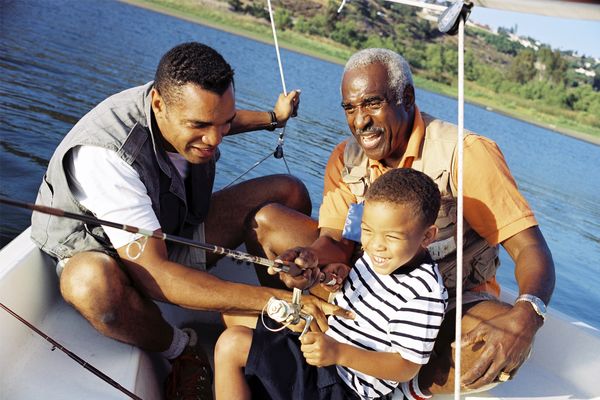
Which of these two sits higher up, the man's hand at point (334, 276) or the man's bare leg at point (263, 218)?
the man's hand at point (334, 276)

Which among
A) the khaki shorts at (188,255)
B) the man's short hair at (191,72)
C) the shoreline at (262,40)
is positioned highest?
the man's short hair at (191,72)

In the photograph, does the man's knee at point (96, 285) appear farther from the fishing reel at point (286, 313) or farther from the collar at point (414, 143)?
the collar at point (414, 143)

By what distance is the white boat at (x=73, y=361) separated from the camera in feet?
7.55

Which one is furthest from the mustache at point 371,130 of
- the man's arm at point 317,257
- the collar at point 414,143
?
the man's arm at point 317,257

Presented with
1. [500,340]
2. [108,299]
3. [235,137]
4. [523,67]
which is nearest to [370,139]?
[500,340]

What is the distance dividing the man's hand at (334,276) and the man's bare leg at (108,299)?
0.66 m

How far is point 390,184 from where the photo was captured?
2.25 metres

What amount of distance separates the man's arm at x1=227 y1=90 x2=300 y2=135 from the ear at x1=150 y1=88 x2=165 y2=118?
849 millimetres

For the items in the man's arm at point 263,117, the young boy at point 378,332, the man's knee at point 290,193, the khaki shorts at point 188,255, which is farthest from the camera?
the man's arm at point 263,117

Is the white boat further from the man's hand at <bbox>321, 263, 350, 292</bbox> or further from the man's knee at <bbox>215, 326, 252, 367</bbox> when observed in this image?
the man's hand at <bbox>321, 263, 350, 292</bbox>

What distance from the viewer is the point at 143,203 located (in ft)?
8.12

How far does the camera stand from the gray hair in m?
2.80

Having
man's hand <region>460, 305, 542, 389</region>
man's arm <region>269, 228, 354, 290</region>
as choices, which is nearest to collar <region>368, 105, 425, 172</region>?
man's arm <region>269, 228, 354, 290</region>

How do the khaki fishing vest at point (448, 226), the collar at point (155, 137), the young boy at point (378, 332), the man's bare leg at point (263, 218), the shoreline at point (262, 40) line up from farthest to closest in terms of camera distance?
the shoreline at point (262, 40), the man's bare leg at point (263, 218), the khaki fishing vest at point (448, 226), the collar at point (155, 137), the young boy at point (378, 332)
